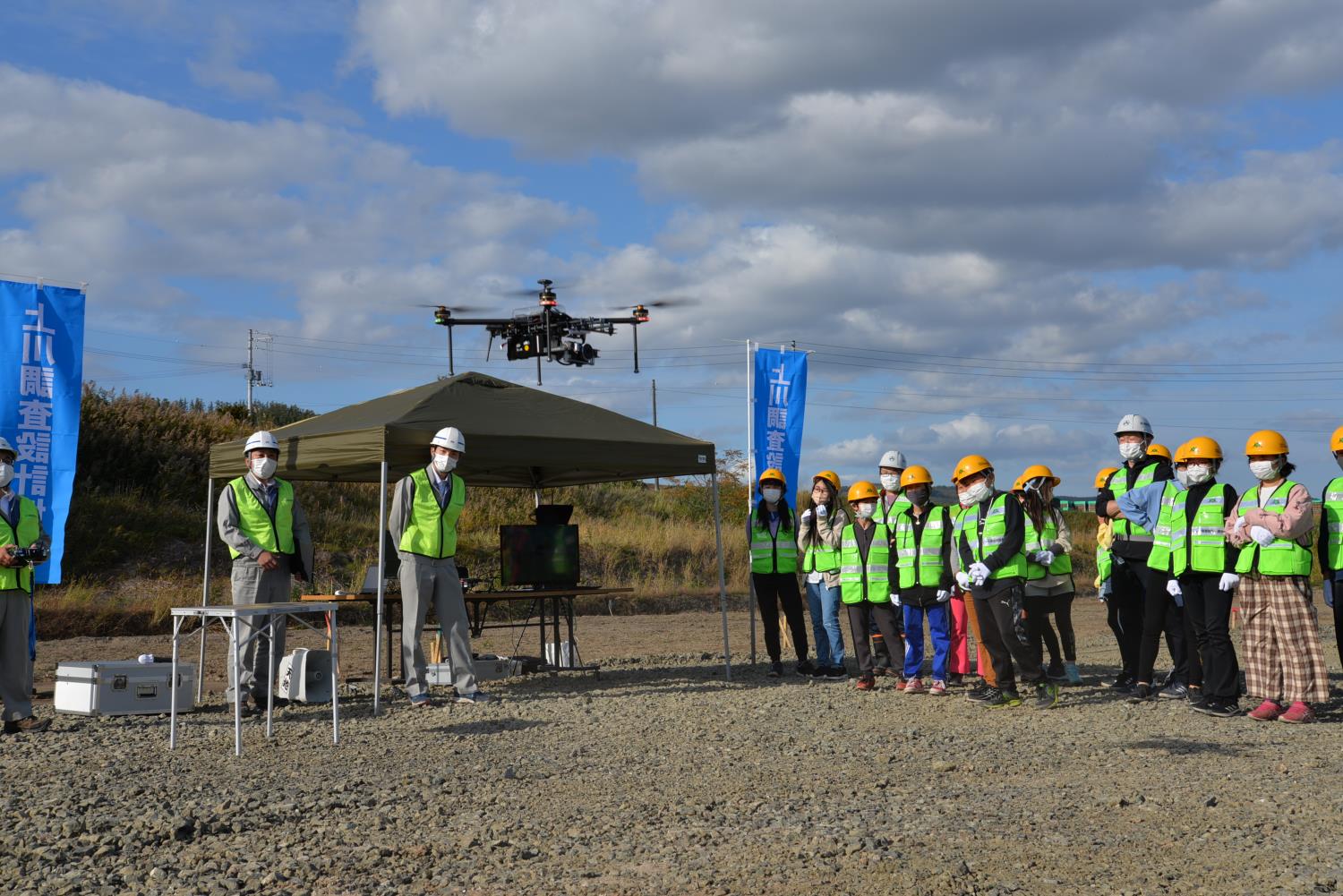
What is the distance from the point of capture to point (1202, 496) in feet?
31.0

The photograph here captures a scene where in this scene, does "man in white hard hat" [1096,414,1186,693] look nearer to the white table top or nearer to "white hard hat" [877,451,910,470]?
"white hard hat" [877,451,910,470]

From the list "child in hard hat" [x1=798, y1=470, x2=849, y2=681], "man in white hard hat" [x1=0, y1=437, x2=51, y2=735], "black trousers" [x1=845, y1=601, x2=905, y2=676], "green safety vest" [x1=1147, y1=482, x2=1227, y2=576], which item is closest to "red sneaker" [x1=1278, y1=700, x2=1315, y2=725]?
"green safety vest" [x1=1147, y1=482, x2=1227, y2=576]

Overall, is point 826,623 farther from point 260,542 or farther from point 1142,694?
point 260,542

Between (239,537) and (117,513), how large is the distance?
1615cm

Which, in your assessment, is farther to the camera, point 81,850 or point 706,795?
point 706,795

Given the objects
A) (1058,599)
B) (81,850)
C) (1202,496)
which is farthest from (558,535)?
(81,850)

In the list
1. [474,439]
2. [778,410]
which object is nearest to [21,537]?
[474,439]

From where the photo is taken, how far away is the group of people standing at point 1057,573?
9156 mm

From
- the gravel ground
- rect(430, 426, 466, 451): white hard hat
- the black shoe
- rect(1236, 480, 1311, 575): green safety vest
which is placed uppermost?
rect(430, 426, 466, 451): white hard hat

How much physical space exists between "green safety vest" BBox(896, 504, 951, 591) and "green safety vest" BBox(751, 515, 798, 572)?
5.04 ft

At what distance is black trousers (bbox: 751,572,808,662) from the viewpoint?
41.2 ft

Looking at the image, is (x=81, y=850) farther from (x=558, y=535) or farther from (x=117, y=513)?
(x=117, y=513)

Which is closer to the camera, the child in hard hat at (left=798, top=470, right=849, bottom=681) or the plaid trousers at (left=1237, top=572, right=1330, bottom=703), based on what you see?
the plaid trousers at (left=1237, top=572, right=1330, bottom=703)

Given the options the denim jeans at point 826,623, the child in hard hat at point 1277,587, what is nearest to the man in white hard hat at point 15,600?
the denim jeans at point 826,623
